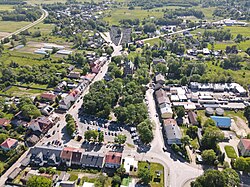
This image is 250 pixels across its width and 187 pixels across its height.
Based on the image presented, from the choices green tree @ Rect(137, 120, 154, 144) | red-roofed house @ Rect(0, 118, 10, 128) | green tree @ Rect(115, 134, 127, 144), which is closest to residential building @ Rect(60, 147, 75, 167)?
green tree @ Rect(115, 134, 127, 144)

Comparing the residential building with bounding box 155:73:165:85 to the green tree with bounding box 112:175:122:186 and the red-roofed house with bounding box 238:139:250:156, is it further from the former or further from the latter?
the green tree with bounding box 112:175:122:186

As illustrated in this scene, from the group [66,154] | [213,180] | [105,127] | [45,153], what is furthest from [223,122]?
[45,153]

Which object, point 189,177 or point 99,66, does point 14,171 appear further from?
point 99,66

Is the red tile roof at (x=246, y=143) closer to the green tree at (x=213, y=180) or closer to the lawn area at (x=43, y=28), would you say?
the green tree at (x=213, y=180)

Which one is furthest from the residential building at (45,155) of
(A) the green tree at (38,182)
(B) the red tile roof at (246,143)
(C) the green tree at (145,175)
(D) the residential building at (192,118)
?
(B) the red tile roof at (246,143)

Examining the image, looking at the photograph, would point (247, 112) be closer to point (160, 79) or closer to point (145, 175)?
point (160, 79)

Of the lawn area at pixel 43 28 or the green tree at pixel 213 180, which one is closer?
the green tree at pixel 213 180

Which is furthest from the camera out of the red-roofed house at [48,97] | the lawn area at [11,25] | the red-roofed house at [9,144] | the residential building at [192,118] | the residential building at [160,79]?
the lawn area at [11,25]
